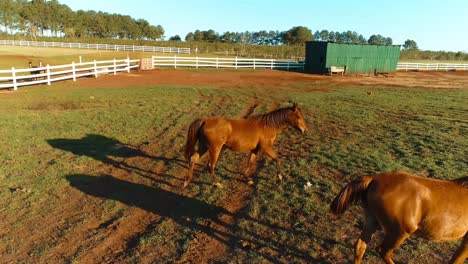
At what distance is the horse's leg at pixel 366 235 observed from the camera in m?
4.50

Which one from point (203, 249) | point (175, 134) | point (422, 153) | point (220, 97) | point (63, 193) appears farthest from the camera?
point (220, 97)

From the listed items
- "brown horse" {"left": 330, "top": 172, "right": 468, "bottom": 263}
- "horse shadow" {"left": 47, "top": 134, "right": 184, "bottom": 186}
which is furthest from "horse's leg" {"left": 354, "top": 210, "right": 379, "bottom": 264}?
"horse shadow" {"left": 47, "top": 134, "right": 184, "bottom": 186}

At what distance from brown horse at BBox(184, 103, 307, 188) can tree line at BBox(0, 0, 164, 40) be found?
11372cm

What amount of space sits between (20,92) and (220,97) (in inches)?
450

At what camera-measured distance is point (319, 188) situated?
24.0 ft

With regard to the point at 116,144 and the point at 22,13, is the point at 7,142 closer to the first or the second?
the point at 116,144

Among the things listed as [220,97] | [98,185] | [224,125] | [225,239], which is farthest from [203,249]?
[220,97]

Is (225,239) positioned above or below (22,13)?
below

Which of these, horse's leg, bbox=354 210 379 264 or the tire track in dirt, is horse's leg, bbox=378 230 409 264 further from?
the tire track in dirt

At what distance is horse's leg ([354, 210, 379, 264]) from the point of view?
4496 millimetres

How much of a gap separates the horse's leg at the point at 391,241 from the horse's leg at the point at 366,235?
207mm

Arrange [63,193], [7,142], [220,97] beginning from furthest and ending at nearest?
[220,97] < [7,142] < [63,193]

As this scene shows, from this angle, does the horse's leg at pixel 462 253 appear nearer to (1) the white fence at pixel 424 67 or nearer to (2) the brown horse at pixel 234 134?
(2) the brown horse at pixel 234 134

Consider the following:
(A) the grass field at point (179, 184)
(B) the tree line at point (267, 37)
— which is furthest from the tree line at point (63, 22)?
(A) the grass field at point (179, 184)
